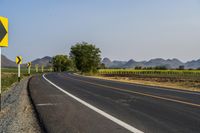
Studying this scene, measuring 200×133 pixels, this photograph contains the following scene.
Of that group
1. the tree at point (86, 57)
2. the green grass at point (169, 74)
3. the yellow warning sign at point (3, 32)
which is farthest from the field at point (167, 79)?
the tree at point (86, 57)

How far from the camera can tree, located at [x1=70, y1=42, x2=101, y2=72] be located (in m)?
92.1

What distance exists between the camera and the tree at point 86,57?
92.1 metres

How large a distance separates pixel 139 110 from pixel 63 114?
2.58 m

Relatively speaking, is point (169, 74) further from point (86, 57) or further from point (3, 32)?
point (3, 32)

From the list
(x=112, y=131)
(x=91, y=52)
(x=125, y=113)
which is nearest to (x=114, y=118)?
(x=125, y=113)

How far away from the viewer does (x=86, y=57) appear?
309 ft

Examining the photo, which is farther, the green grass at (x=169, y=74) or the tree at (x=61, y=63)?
the tree at (x=61, y=63)

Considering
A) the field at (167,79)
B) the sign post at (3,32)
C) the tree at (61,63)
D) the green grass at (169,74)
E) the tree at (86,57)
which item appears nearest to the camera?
the sign post at (3,32)

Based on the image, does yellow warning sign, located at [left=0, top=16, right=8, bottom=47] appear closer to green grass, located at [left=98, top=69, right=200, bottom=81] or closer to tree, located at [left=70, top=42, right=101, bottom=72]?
green grass, located at [left=98, top=69, right=200, bottom=81]

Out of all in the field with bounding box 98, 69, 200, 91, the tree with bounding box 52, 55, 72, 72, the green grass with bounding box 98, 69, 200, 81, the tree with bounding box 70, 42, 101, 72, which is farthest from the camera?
the tree with bounding box 52, 55, 72, 72

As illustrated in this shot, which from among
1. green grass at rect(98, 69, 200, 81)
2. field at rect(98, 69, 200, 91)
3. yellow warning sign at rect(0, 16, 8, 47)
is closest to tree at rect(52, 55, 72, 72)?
green grass at rect(98, 69, 200, 81)

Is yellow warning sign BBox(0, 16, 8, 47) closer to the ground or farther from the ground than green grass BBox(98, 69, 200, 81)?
farther from the ground

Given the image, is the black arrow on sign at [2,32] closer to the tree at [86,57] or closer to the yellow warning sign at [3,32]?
the yellow warning sign at [3,32]

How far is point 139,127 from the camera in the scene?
779cm
